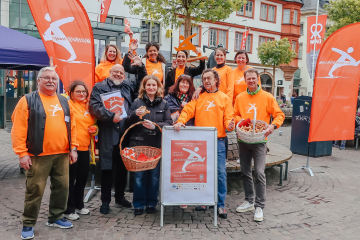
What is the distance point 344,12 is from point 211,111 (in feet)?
66.9

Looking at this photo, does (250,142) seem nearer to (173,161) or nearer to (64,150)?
(173,161)

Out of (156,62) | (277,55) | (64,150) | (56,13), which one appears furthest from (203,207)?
(277,55)

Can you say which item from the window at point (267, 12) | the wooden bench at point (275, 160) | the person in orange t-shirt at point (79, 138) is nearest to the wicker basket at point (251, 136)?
the wooden bench at point (275, 160)

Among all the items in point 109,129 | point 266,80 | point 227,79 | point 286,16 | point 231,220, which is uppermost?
point 286,16

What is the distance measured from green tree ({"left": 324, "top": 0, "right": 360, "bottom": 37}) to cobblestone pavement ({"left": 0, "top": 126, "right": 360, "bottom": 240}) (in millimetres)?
17324

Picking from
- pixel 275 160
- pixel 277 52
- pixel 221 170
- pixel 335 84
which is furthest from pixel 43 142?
pixel 277 52

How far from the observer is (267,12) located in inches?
1257

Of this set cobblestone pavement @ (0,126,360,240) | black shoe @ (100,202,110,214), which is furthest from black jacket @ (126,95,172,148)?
cobblestone pavement @ (0,126,360,240)

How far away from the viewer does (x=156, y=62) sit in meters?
5.61

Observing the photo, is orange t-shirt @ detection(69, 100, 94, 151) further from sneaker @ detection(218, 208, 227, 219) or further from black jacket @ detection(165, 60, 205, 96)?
sneaker @ detection(218, 208, 227, 219)

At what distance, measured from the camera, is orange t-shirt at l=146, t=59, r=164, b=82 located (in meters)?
5.50

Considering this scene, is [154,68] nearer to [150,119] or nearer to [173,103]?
[173,103]

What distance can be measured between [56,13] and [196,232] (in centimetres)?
383

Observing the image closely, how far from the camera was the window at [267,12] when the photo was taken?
1246 inches
